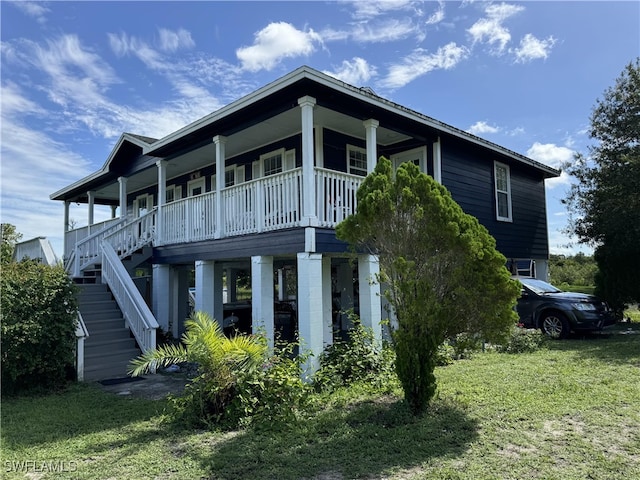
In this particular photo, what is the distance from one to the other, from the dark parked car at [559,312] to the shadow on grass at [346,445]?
265 inches

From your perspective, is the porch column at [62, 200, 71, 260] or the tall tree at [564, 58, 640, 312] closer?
the tall tree at [564, 58, 640, 312]

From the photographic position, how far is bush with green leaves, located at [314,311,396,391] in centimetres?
662

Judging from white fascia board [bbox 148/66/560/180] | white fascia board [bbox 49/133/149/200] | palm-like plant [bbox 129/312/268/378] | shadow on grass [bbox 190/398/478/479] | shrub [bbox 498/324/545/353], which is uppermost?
white fascia board [bbox 49/133/149/200]

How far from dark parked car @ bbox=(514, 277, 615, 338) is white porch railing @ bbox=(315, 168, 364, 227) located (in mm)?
5364

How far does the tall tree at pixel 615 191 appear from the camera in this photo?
12203 millimetres

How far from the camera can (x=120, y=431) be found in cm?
508

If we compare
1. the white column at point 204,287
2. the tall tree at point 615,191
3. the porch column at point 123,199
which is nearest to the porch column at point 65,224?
the porch column at point 123,199

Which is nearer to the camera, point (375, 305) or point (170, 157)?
point (375, 305)

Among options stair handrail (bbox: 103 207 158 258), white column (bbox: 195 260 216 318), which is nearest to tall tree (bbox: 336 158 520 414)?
white column (bbox: 195 260 216 318)

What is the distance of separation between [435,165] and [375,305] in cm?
467

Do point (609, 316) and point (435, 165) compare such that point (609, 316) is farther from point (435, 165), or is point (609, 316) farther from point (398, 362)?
point (398, 362)

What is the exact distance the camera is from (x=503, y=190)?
543 inches

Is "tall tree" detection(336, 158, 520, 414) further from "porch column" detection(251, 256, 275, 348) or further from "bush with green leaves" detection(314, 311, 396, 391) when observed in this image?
"porch column" detection(251, 256, 275, 348)

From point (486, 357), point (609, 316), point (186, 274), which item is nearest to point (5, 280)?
point (186, 274)
